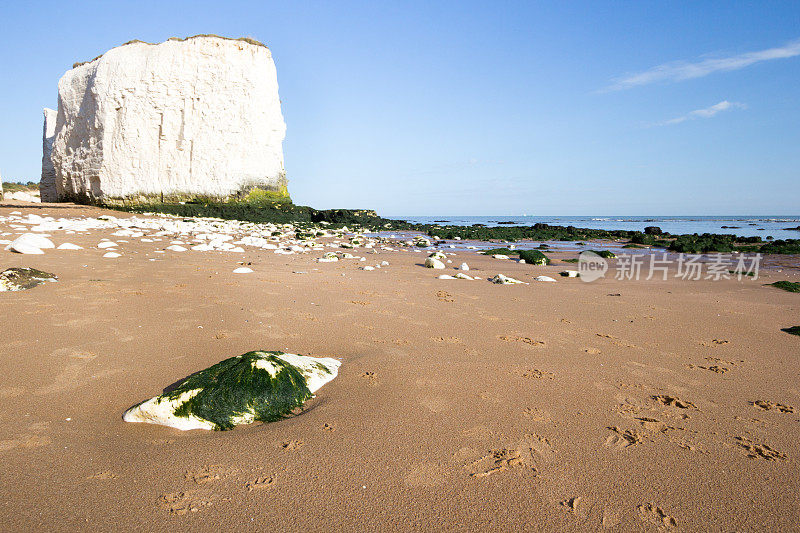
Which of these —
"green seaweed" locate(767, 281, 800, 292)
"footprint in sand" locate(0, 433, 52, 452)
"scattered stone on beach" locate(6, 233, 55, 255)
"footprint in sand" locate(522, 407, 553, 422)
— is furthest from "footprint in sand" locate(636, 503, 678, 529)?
"scattered stone on beach" locate(6, 233, 55, 255)

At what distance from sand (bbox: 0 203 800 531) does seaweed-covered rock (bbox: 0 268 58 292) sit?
15cm

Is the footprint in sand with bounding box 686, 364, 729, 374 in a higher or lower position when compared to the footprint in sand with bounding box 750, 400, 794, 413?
higher

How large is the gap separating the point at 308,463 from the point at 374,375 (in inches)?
38.9

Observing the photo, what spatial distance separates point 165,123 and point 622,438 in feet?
84.7

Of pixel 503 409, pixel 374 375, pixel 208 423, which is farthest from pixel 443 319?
pixel 208 423

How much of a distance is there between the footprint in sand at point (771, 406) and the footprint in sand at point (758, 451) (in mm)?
552

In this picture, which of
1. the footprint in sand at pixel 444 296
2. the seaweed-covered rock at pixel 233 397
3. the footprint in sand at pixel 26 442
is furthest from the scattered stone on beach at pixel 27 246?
the footprint in sand at pixel 444 296

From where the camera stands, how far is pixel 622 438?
2.05m

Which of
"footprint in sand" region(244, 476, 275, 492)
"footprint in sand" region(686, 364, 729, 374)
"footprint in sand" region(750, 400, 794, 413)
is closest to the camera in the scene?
"footprint in sand" region(244, 476, 275, 492)

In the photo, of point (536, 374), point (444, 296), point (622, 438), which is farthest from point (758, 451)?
point (444, 296)

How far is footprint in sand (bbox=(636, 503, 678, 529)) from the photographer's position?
1499 millimetres

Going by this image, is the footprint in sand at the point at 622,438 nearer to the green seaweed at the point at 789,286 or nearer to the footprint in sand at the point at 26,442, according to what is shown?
the footprint in sand at the point at 26,442

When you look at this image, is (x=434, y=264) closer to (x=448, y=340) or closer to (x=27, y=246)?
(x=448, y=340)

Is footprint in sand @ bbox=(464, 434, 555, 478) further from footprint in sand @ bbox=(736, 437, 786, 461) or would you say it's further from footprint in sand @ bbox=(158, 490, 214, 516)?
footprint in sand @ bbox=(158, 490, 214, 516)
